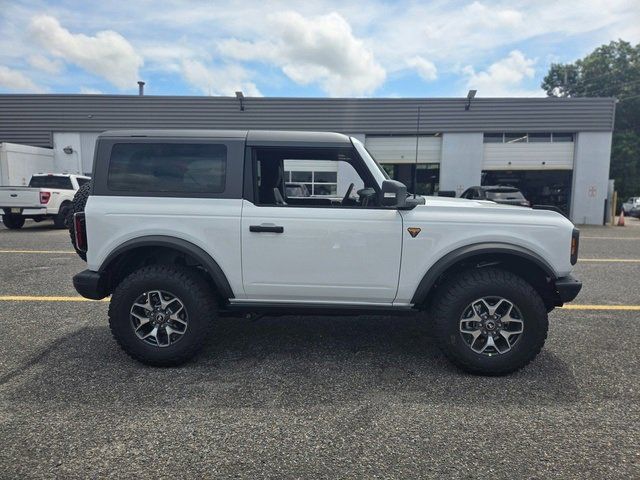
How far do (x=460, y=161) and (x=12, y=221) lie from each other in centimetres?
1751

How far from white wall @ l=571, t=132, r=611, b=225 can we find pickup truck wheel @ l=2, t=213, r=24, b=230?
2198 cm

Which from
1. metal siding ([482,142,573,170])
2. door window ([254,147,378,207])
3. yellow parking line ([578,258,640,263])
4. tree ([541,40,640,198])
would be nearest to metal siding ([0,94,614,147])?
metal siding ([482,142,573,170])

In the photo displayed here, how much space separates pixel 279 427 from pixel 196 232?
161 cm

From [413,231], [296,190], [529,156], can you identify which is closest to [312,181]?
[296,190]

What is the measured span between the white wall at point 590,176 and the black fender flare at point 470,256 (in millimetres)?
18705

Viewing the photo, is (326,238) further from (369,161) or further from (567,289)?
(567,289)

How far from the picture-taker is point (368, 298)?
337 centimetres

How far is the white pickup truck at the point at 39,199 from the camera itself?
41.7 ft

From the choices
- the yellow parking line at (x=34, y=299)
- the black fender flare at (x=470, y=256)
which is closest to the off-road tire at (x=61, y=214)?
the yellow parking line at (x=34, y=299)

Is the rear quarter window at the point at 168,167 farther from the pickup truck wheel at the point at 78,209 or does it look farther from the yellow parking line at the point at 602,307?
the yellow parking line at the point at 602,307

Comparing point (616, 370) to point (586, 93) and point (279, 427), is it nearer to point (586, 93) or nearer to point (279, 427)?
point (279, 427)

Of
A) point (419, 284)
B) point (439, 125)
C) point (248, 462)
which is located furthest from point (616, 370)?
point (439, 125)

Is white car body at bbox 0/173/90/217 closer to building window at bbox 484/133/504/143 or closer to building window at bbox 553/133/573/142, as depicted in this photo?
building window at bbox 484/133/504/143

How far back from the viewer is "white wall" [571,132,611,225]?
18.6 metres
